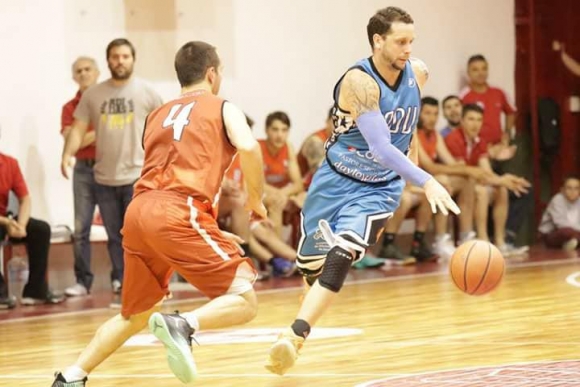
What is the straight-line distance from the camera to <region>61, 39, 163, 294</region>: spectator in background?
11.0m

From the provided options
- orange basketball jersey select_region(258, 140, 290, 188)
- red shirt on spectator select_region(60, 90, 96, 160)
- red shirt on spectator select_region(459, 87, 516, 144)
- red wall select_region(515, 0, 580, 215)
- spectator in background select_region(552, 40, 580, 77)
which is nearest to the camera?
red shirt on spectator select_region(60, 90, 96, 160)

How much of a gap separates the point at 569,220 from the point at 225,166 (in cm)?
974

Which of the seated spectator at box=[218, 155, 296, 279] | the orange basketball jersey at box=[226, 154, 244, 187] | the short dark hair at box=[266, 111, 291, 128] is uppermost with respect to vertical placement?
the short dark hair at box=[266, 111, 291, 128]

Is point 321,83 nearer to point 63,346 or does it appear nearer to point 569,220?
point 569,220

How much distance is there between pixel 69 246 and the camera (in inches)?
491

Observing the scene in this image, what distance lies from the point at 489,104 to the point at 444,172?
151 cm

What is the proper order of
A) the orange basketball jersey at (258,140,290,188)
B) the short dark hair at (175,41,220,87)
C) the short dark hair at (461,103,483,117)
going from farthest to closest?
the short dark hair at (461,103,483,117)
the orange basketball jersey at (258,140,290,188)
the short dark hair at (175,41,220,87)

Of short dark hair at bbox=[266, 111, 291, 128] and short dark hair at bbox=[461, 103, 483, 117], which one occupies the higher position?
short dark hair at bbox=[266, 111, 291, 128]

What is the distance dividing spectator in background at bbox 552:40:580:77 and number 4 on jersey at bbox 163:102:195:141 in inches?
440

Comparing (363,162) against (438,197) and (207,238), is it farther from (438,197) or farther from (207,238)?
(207,238)

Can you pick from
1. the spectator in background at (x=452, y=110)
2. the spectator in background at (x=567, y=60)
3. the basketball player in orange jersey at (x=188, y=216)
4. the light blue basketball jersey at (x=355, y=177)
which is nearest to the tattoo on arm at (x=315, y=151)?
the spectator in background at (x=452, y=110)

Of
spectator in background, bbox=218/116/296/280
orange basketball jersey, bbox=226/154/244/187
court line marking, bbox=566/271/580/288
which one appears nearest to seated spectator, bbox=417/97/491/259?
spectator in background, bbox=218/116/296/280

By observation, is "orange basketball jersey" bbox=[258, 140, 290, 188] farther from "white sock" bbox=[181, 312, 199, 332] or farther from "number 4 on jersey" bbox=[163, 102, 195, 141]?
"white sock" bbox=[181, 312, 199, 332]

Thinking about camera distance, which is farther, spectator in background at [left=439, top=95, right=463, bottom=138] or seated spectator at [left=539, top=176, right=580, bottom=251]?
seated spectator at [left=539, top=176, right=580, bottom=251]
